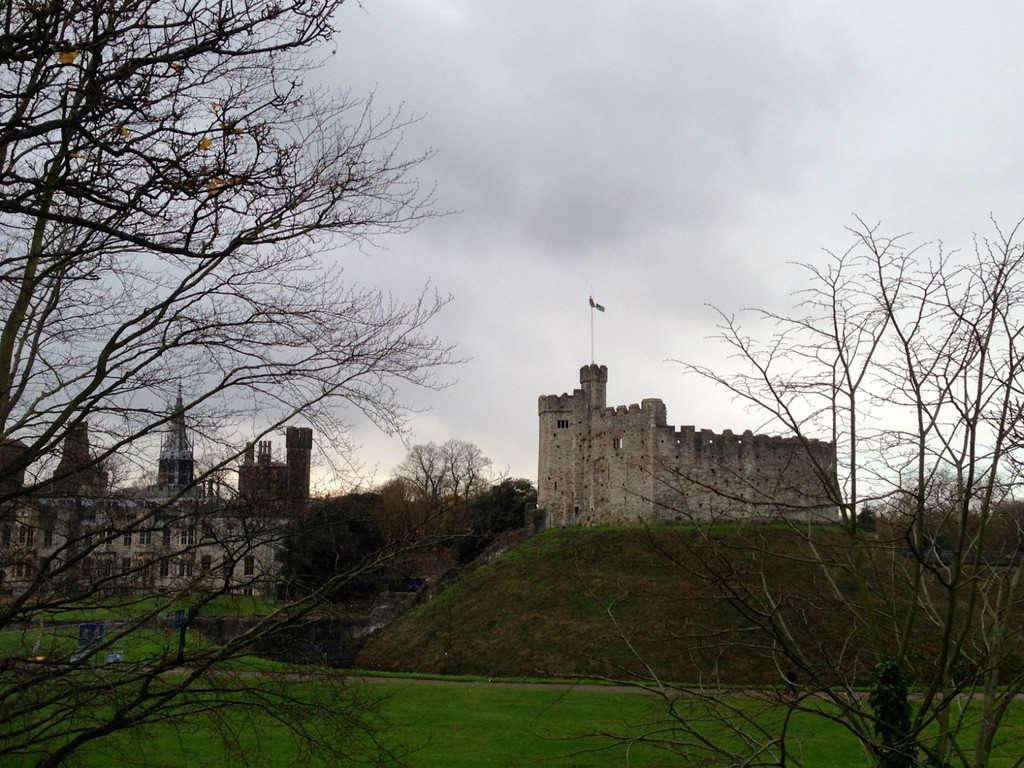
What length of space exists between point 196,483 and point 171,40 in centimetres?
269

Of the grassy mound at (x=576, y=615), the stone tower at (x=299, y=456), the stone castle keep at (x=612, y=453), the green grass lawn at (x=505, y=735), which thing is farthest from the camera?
the stone castle keep at (x=612, y=453)

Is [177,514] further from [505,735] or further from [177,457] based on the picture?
[505,735]

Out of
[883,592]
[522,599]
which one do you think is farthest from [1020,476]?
[522,599]

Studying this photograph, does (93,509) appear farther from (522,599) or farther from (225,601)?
(522,599)

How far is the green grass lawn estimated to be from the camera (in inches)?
556

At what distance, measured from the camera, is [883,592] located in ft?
21.2

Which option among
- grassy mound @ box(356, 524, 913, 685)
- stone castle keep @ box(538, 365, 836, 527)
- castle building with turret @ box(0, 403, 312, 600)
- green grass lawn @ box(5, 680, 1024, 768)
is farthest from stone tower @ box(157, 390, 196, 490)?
stone castle keep @ box(538, 365, 836, 527)

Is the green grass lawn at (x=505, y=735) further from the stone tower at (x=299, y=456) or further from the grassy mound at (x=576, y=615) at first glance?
the stone tower at (x=299, y=456)

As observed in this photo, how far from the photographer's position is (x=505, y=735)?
16.6 meters

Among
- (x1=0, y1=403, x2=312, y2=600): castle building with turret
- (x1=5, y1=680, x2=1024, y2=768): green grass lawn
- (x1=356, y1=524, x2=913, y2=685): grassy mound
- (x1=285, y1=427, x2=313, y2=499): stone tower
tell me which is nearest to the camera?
(x1=0, y1=403, x2=312, y2=600): castle building with turret

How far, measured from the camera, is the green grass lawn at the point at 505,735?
14.1m

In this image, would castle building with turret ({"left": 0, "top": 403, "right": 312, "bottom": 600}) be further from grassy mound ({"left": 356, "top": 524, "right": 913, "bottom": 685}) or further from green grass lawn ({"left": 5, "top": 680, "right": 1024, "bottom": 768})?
grassy mound ({"left": 356, "top": 524, "right": 913, "bottom": 685})

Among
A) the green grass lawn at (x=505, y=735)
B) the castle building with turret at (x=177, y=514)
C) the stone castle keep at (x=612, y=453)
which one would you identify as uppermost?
the stone castle keep at (x=612, y=453)

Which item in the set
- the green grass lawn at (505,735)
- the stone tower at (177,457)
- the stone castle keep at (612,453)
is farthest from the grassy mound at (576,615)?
the stone tower at (177,457)
